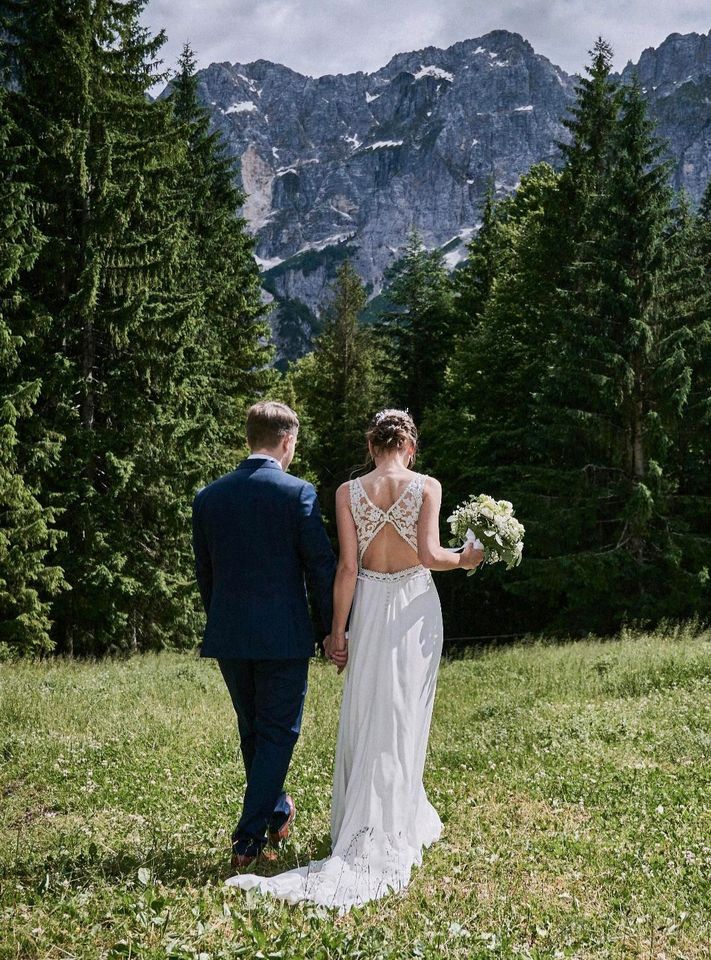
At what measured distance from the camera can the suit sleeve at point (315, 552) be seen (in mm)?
4578

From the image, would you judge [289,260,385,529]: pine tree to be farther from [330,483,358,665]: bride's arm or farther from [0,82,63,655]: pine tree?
[330,483,358,665]: bride's arm

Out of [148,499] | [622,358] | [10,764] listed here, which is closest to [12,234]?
[148,499]

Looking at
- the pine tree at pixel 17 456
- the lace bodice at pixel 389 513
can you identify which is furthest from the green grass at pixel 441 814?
the pine tree at pixel 17 456

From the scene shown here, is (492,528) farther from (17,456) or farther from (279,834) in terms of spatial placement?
(17,456)

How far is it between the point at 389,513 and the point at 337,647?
3.12 feet

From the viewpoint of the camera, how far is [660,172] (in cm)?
1836

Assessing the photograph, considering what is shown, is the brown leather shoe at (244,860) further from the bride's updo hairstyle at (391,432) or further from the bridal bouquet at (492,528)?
the bride's updo hairstyle at (391,432)

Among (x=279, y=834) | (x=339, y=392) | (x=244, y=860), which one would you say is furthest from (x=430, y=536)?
(x=339, y=392)

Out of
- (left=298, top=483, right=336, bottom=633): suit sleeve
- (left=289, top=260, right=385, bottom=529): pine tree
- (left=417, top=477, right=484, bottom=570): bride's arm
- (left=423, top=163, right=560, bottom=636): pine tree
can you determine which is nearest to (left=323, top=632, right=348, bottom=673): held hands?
(left=298, top=483, right=336, bottom=633): suit sleeve

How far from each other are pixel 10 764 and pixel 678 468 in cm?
1748

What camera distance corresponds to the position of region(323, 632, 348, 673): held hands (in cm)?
491

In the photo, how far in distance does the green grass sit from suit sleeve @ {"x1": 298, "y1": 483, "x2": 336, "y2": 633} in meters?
1.65

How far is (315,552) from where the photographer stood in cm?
462

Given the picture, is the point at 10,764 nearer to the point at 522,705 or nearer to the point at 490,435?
the point at 522,705
